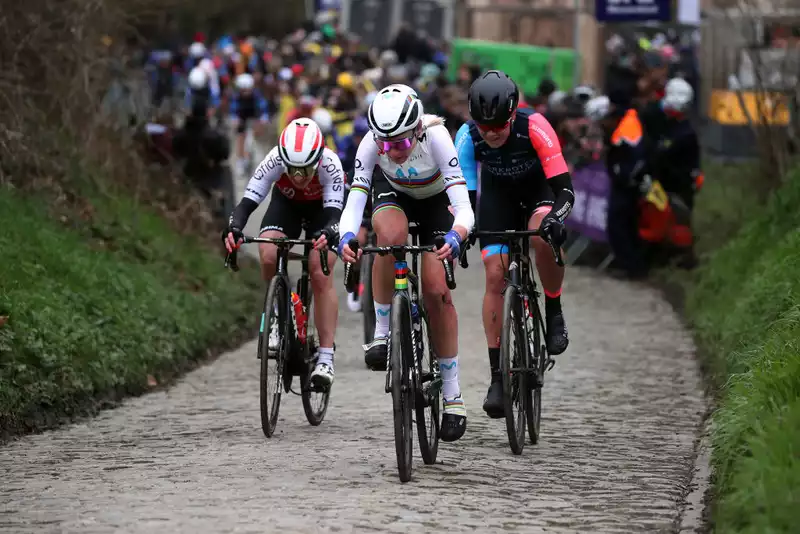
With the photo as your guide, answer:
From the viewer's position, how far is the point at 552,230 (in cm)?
854

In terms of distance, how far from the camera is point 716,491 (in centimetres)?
752

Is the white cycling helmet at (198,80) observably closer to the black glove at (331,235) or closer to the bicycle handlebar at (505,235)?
the black glove at (331,235)

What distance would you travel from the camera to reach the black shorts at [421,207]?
350 inches

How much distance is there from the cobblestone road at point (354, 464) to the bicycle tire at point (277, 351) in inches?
5.4

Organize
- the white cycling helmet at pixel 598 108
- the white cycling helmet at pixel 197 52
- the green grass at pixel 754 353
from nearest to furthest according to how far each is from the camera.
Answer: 1. the green grass at pixel 754 353
2. the white cycling helmet at pixel 598 108
3. the white cycling helmet at pixel 197 52

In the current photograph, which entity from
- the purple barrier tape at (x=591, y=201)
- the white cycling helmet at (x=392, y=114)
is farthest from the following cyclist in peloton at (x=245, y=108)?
the white cycling helmet at (x=392, y=114)

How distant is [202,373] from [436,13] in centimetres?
2651

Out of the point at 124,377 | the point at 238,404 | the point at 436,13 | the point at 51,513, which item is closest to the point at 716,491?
the point at 51,513

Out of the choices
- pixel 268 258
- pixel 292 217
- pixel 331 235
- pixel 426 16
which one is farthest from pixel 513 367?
pixel 426 16

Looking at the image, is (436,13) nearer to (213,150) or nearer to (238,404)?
(213,150)

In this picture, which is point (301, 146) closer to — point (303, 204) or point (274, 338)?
point (303, 204)

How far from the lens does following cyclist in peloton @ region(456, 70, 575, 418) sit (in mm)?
8617

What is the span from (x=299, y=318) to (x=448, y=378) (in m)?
1.47

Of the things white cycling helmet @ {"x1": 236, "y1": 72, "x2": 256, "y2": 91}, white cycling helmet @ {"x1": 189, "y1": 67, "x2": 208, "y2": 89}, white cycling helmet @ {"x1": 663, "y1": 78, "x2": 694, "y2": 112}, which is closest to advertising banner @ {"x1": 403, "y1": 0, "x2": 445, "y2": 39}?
white cycling helmet @ {"x1": 236, "y1": 72, "x2": 256, "y2": 91}
